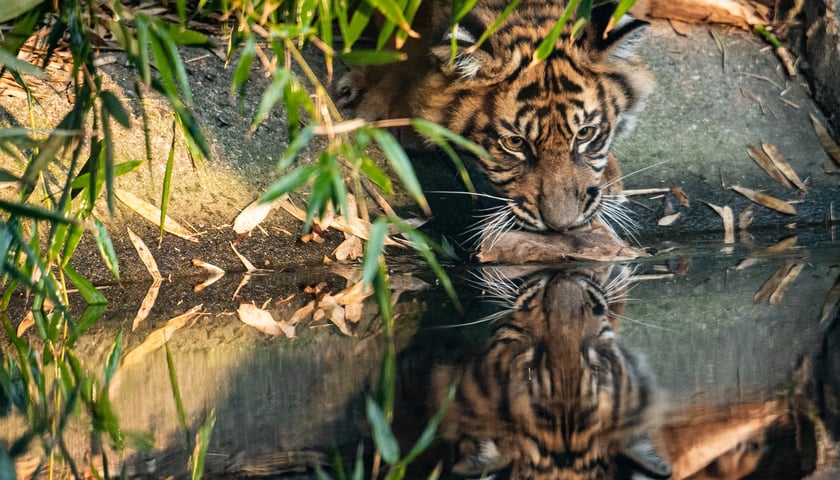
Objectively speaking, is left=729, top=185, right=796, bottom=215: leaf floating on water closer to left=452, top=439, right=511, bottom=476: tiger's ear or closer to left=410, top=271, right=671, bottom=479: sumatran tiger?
left=410, top=271, right=671, bottom=479: sumatran tiger

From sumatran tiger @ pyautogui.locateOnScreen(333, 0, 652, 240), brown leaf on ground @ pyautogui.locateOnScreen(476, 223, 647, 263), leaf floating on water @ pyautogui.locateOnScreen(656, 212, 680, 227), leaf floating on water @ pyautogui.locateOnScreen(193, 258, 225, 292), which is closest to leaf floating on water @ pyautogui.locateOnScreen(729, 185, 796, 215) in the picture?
leaf floating on water @ pyautogui.locateOnScreen(656, 212, 680, 227)

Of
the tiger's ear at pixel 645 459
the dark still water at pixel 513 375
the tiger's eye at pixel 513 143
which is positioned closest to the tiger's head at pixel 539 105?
the tiger's eye at pixel 513 143

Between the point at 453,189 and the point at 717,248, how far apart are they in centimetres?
97

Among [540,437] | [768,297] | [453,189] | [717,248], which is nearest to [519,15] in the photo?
[453,189]

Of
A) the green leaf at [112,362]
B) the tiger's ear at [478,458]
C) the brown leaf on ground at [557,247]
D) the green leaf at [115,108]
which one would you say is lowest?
the brown leaf on ground at [557,247]

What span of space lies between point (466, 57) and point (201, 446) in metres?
1.93

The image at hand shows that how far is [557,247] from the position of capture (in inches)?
123

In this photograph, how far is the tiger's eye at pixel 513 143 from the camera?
318 centimetres

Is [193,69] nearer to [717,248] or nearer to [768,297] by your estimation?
[717,248]

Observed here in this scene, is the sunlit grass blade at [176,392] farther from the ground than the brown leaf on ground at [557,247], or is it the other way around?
the sunlit grass blade at [176,392]

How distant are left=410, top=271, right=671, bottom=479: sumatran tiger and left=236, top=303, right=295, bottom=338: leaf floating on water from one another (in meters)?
0.50

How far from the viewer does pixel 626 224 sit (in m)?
3.61

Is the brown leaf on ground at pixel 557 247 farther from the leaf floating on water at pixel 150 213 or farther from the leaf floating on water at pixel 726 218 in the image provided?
the leaf floating on water at pixel 150 213

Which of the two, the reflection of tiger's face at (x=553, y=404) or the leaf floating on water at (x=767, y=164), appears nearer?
the reflection of tiger's face at (x=553, y=404)
